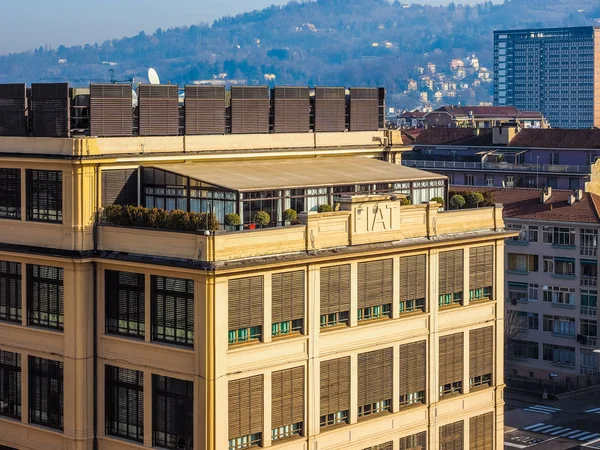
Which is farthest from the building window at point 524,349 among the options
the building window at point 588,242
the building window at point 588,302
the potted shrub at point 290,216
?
the potted shrub at point 290,216

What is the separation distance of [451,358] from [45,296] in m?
18.1

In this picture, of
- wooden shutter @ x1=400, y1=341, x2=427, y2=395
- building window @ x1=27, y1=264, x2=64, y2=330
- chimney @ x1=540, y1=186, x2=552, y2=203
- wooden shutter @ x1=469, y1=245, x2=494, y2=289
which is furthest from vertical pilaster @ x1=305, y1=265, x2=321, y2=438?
chimney @ x1=540, y1=186, x2=552, y2=203

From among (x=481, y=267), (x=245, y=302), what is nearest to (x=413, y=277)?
(x=481, y=267)

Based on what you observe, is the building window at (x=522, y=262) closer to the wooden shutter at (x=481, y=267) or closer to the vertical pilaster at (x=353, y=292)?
the wooden shutter at (x=481, y=267)

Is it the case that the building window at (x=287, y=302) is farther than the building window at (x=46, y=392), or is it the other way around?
the building window at (x=46, y=392)

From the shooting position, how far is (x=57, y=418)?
58.2 meters

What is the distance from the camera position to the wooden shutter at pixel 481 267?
64875 mm

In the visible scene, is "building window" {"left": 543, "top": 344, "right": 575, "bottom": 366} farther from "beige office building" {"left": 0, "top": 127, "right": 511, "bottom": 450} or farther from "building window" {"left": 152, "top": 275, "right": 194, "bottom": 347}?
"building window" {"left": 152, "top": 275, "right": 194, "bottom": 347}

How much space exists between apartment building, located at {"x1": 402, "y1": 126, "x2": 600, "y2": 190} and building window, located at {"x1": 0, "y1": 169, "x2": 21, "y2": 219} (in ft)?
254

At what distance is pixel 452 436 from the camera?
210 feet

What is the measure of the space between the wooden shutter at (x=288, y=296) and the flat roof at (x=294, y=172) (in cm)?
413

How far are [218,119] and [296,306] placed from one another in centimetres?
1054

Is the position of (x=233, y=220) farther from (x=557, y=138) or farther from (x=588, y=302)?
(x=557, y=138)

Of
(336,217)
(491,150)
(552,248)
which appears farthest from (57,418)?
(491,150)
